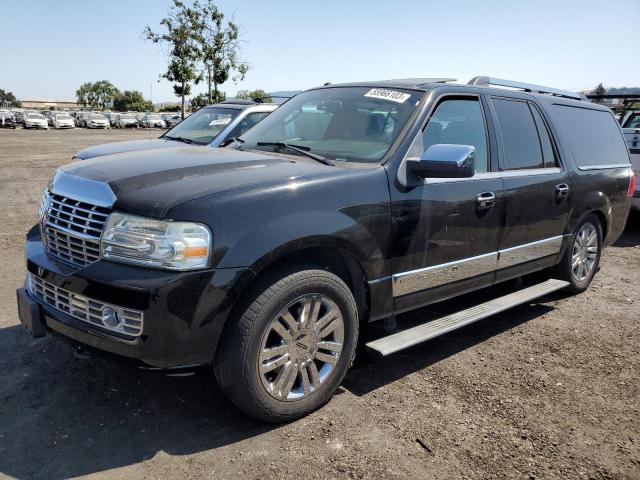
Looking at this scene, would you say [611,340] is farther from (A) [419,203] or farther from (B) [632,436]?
(A) [419,203]

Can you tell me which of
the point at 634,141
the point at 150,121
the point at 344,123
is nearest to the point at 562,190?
the point at 344,123

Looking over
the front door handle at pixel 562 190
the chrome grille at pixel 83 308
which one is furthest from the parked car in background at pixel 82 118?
the chrome grille at pixel 83 308

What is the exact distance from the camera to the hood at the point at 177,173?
2.74m

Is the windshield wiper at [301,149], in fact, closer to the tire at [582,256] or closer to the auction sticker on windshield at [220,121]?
the tire at [582,256]

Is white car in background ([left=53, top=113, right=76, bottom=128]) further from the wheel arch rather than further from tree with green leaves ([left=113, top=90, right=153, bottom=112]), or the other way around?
the wheel arch

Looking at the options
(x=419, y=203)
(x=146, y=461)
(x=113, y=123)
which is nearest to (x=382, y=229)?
(x=419, y=203)

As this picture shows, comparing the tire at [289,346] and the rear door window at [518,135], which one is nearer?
the tire at [289,346]

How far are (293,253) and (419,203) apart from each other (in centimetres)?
96

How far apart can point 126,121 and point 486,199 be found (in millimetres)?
54684

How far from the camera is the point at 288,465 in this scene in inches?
106

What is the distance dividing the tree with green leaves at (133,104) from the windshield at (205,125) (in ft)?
273

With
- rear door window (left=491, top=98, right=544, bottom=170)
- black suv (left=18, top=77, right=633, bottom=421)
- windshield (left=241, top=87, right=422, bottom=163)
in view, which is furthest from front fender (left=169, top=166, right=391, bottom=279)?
rear door window (left=491, top=98, right=544, bottom=170)

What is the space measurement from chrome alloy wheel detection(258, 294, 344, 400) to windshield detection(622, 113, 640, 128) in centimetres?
1041

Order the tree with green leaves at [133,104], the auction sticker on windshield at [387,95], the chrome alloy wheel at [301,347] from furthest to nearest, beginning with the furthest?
the tree with green leaves at [133,104]
the auction sticker on windshield at [387,95]
the chrome alloy wheel at [301,347]
